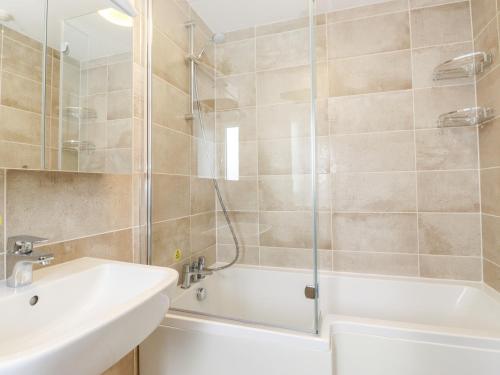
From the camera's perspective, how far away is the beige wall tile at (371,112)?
1.69m

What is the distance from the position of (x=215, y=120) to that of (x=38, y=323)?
1.41 meters

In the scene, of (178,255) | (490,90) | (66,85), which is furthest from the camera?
(178,255)

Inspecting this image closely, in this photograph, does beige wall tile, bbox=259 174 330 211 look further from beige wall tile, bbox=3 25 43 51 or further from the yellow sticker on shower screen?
beige wall tile, bbox=3 25 43 51

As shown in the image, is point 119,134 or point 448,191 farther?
point 448,191

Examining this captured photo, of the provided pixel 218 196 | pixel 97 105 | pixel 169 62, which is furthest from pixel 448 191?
pixel 97 105

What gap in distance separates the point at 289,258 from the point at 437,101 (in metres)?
1.34

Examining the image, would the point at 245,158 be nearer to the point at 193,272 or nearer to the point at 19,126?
the point at 193,272

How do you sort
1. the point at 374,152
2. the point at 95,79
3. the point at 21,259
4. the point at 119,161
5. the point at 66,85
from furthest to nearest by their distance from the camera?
the point at 374,152 → the point at 119,161 → the point at 95,79 → the point at 66,85 → the point at 21,259

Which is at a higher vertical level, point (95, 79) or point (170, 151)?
point (95, 79)

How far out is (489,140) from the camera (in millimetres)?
1460

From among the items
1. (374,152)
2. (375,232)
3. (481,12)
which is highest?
(481,12)

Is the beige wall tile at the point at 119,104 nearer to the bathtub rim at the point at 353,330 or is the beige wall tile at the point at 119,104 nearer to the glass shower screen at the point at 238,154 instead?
the glass shower screen at the point at 238,154

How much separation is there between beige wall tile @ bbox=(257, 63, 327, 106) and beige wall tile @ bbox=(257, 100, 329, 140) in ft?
0.14

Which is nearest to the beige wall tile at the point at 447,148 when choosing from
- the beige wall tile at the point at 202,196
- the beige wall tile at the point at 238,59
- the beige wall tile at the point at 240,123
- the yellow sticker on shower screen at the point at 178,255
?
the beige wall tile at the point at 240,123
